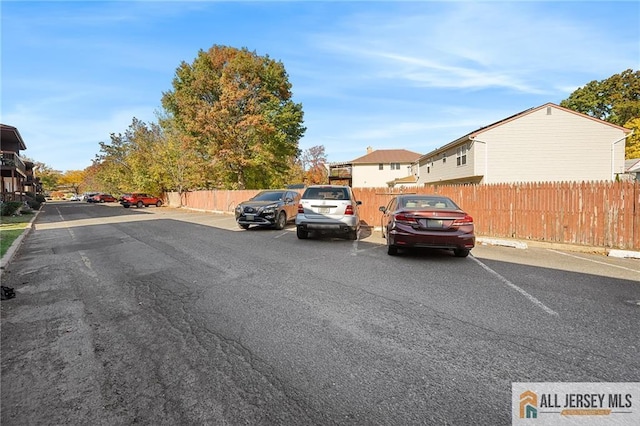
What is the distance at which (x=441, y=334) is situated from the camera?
3674 millimetres

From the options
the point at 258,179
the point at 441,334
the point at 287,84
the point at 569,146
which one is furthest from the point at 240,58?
the point at 441,334

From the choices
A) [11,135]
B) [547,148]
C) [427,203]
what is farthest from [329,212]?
[11,135]

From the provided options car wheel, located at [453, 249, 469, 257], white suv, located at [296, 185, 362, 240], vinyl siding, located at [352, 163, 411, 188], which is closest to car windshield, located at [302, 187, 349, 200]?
white suv, located at [296, 185, 362, 240]

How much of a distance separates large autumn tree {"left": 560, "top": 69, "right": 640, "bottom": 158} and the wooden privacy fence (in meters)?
43.6

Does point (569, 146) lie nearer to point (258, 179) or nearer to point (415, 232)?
point (415, 232)

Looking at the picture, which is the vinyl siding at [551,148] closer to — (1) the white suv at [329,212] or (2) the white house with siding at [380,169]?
(1) the white suv at [329,212]

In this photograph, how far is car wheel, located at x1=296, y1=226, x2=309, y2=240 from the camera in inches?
428

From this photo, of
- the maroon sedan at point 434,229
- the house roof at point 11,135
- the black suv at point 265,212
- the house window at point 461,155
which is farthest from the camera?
the house roof at point 11,135

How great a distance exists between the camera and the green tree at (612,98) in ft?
144

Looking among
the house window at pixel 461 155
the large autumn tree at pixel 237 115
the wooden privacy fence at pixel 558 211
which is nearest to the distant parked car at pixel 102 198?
the large autumn tree at pixel 237 115

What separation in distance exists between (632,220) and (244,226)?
1266cm

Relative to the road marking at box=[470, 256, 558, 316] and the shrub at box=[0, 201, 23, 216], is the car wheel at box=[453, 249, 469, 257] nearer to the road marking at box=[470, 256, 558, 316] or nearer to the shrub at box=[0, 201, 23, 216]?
the road marking at box=[470, 256, 558, 316]

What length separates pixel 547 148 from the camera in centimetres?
2347

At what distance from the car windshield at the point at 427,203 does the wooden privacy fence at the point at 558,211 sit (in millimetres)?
4686
